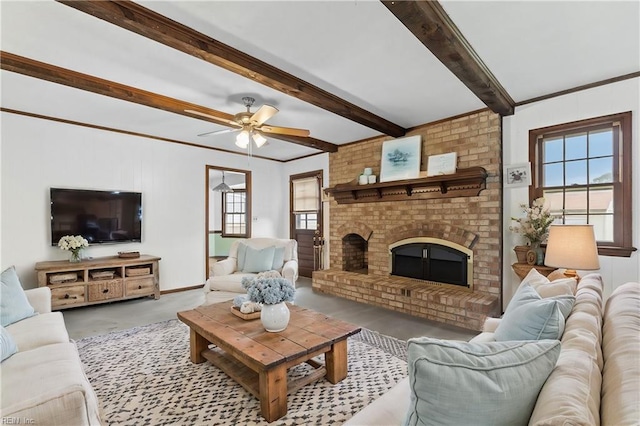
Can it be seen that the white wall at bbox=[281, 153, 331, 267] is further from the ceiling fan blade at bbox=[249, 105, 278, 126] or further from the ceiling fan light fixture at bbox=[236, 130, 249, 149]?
the ceiling fan blade at bbox=[249, 105, 278, 126]

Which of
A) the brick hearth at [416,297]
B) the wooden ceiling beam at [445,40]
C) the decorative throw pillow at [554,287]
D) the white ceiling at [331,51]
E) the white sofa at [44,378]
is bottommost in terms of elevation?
the brick hearth at [416,297]

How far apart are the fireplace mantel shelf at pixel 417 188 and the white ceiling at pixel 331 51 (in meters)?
0.84

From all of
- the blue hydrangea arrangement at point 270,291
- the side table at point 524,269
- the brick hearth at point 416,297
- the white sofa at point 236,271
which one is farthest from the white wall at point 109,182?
the side table at point 524,269

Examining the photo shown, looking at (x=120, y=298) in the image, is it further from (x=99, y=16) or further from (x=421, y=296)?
(x=421, y=296)

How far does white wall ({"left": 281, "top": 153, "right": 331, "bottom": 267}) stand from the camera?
19.2ft

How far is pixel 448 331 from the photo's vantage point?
10.8 ft

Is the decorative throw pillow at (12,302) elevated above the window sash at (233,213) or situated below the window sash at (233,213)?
below

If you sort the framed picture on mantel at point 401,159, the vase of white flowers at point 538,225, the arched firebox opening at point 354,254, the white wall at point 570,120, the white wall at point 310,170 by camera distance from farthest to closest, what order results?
the white wall at point 310,170 → the arched firebox opening at point 354,254 → the framed picture on mantel at point 401,159 → the vase of white flowers at point 538,225 → the white wall at point 570,120

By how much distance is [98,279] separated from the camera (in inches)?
159

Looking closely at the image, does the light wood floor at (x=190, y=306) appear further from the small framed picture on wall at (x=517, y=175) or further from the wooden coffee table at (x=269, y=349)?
the small framed picture on wall at (x=517, y=175)

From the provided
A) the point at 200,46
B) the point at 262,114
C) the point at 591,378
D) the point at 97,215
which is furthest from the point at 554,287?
the point at 97,215

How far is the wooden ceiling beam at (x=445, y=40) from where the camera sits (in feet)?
6.02

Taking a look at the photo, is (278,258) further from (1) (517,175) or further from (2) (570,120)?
(2) (570,120)

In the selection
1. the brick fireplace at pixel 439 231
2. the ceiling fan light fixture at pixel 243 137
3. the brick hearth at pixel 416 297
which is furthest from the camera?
the brick fireplace at pixel 439 231
